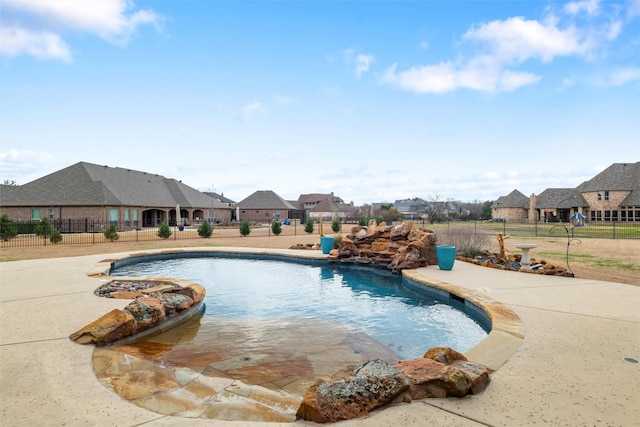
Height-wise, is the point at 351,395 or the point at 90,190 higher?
the point at 90,190

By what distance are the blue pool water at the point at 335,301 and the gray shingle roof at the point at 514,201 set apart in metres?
53.7

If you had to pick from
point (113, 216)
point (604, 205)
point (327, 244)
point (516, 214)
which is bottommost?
point (327, 244)

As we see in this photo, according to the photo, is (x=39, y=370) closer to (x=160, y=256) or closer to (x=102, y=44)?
(x=160, y=256)

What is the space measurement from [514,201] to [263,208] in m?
41.0

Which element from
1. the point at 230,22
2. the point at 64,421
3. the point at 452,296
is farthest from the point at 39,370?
the point at 230,22

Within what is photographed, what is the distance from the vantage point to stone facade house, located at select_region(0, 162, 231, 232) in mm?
30578

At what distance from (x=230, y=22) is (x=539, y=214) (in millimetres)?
55241

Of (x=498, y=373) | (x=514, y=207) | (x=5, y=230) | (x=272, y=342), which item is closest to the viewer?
(x=498, y=373)

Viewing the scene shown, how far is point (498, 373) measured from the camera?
3369mm

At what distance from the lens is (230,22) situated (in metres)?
12.3

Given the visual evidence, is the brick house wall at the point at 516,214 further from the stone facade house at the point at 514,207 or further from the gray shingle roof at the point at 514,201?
the gray shingle roof at the point at 514,201

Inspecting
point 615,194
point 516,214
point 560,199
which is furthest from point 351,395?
point 516,214

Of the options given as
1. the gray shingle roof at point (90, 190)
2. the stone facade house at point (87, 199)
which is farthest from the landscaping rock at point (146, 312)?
the gray shingle roof at point (90, 190)

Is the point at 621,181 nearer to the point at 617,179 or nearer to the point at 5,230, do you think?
the point at 617,179
